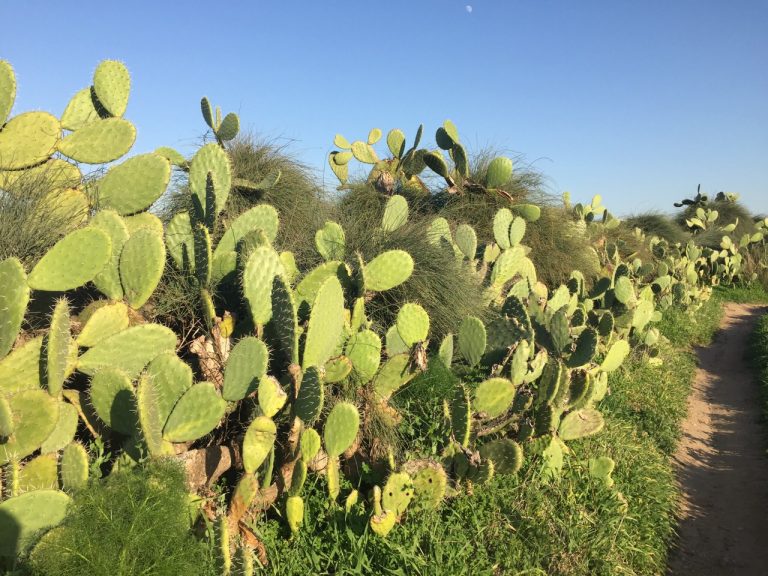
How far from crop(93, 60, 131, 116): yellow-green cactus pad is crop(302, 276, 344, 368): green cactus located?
205 centimetres

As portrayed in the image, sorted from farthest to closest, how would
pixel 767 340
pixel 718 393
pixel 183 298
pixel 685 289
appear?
1. pixel 685 289
2. pixel 767 340
3. pixel 718 393
4. pixel 183 298

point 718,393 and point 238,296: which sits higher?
point 238,296

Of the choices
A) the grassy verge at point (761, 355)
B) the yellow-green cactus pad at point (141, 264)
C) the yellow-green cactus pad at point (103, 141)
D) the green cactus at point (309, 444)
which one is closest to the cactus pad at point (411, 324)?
the green cactus at point (309, 444)

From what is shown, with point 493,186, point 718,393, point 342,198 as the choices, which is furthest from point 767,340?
point 342,198

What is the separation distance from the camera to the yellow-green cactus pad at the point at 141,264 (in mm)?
2682

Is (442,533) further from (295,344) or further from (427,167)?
(427,167)

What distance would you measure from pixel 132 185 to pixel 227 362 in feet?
4.57

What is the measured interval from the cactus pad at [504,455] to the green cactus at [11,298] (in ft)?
6.57

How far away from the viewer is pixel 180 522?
201cm

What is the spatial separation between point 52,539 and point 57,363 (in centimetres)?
64

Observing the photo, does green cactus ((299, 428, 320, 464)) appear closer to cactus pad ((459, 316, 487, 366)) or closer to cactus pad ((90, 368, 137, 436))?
cactus pad ((90, 368, 137, 436))

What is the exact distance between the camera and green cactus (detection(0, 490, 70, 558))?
1.88 meters

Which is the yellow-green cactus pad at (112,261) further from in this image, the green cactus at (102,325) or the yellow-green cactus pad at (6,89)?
the yellow-green cactus pad at (6,89)

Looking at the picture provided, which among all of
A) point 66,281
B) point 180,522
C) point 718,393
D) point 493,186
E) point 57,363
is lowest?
point 718,393
